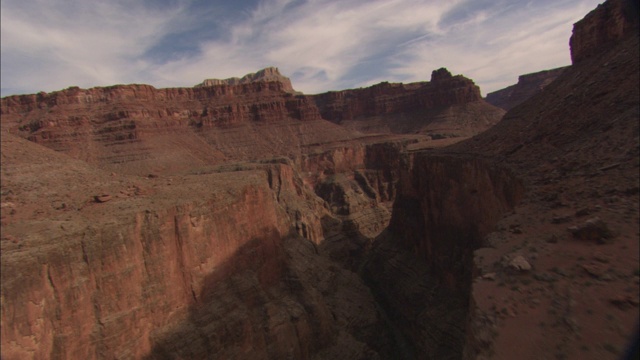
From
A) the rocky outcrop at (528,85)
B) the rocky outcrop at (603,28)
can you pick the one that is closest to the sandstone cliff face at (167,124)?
the rocky outcrop at (603,28)

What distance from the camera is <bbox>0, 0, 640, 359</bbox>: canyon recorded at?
32.1 ft

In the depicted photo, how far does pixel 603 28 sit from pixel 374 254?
28.3m

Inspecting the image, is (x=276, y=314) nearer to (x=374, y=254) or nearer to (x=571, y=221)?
(x=571, y=221)

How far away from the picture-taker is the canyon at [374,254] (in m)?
9.77

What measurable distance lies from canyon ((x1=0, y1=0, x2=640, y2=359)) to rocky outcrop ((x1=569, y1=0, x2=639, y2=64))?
0.13 metres

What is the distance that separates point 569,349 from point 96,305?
1535 cm

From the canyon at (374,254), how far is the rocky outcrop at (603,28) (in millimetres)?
131

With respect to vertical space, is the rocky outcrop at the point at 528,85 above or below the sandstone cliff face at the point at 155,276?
above

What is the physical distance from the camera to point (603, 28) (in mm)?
27062

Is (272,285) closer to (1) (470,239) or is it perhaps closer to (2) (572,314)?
(1) (470,239)

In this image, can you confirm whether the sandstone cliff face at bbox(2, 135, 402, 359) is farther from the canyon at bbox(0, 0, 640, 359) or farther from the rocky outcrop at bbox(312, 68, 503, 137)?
the rocky outcrop at bbox(312, 68, 503, 137)

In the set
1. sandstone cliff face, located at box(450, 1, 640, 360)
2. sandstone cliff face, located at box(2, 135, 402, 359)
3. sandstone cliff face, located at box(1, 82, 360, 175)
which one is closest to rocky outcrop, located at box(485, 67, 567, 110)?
sandstone cliff face, located at box(1, 82, 360, 175)

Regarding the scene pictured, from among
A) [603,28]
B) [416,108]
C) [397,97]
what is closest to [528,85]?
[416,108]

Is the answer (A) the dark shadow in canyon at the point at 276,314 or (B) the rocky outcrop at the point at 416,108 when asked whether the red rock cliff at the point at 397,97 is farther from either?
(A) the dark shadow in canyon at the point at 276,314
